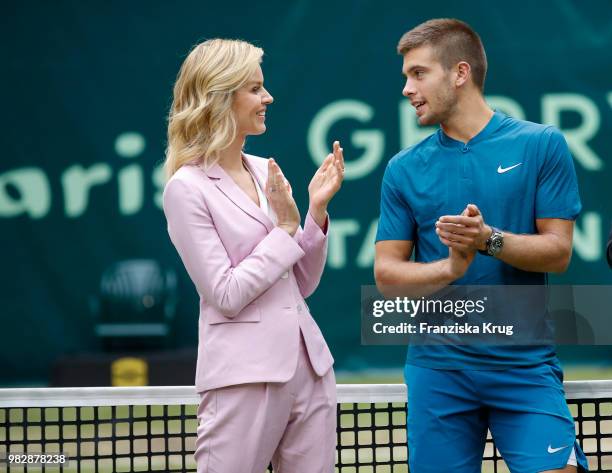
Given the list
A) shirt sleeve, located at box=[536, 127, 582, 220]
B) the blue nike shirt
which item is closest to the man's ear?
the blue nike shirt

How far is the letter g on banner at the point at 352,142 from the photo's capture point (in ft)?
26.0

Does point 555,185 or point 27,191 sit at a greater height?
point 27,191

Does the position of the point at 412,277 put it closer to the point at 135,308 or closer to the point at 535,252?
the point at 535,252

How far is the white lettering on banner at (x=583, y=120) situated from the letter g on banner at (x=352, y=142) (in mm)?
1210

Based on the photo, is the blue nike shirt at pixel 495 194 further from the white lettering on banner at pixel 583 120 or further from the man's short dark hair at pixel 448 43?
the white lettering on banner at pixel 583 120

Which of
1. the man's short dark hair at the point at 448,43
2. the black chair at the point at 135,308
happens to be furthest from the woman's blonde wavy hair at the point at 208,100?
the black chair at the point at 135,308

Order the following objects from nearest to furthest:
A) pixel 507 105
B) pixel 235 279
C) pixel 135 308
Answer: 1. pixel 235 279
2. pixel 135 308
3. pixel 507 105

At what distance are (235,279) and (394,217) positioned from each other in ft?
1.75

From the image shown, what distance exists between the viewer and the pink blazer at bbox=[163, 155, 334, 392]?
2574 mm

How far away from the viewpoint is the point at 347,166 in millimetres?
7922

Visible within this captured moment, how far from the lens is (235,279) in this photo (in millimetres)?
2561

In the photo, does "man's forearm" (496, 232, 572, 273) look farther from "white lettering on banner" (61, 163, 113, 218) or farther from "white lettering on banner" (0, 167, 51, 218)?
"white lettering on banner" (0, 167, 51, 218)

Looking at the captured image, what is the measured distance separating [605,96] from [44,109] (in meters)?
3.94

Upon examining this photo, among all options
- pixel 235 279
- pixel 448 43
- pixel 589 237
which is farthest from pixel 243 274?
pixel 589 237
